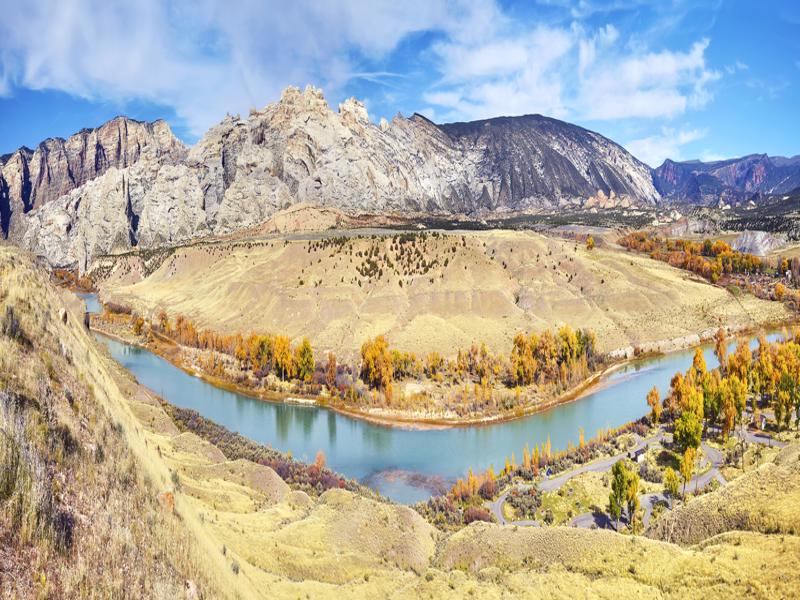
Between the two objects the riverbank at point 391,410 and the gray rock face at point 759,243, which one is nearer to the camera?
the riverbank at point 391,410

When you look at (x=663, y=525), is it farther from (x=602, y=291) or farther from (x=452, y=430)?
(x=602, y=291)

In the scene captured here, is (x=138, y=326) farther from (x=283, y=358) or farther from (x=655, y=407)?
(x=655, y=407)

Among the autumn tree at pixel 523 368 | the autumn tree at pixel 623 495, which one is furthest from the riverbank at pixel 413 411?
the autumn tree at pixel 623 495

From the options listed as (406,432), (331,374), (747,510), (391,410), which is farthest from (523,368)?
(747,510)

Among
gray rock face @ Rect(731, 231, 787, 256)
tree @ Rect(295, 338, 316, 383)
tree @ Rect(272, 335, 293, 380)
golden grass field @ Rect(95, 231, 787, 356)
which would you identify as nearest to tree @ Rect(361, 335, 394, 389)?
tree @ Rect(295, 338, 316, 383)

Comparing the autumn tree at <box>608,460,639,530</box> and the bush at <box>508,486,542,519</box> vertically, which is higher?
the autumn tree at <box>608,460,639,530</box>

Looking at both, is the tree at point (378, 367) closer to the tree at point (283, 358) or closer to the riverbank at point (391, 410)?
the riverbank at point (391, 410)

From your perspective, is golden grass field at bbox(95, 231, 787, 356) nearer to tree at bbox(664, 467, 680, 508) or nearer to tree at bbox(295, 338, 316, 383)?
tree at bbox(295, 338, 316, 383)
